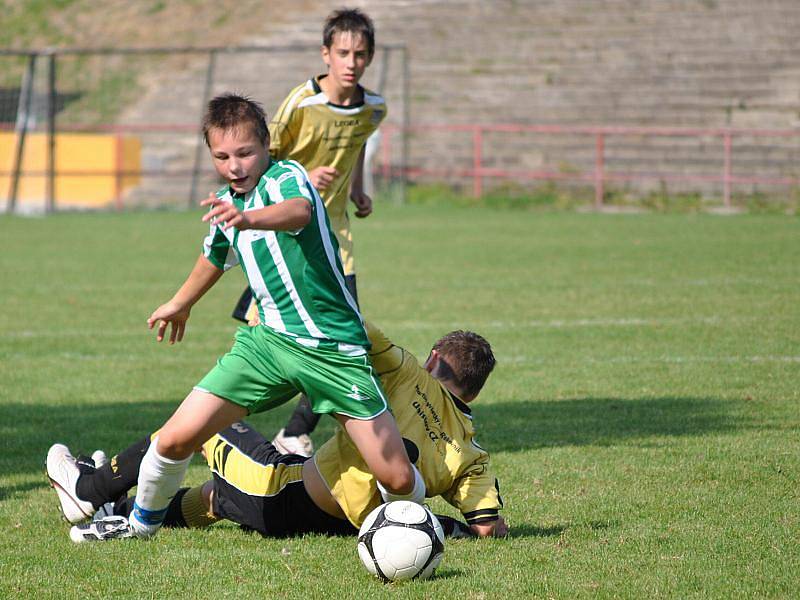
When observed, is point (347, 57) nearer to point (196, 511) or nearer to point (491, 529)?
point (196, 511)

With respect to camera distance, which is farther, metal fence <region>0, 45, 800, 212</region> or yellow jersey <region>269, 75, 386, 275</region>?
metal fence <region>0, 45, 800, 212</region>

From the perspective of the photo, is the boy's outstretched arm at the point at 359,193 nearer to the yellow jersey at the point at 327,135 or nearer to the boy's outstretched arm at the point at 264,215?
the yellow jersey at the point at 327,135

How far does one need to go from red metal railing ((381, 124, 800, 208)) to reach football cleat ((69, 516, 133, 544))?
64.1 feet

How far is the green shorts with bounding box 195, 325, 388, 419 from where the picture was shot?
13.3 feet

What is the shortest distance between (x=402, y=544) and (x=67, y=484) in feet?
5.15

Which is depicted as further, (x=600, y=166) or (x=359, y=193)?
(x=600, y=166)

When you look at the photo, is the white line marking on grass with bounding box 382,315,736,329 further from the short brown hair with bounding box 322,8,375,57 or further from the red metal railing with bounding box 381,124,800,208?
the red metal railing with bounding box 381,124,800,208

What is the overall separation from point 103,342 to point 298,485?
5291mm

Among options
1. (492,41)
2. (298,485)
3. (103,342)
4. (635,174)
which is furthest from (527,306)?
(492,41)

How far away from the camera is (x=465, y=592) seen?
3.72 meters

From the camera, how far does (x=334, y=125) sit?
625cm

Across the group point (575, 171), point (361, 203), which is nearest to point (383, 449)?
point (361, 203)

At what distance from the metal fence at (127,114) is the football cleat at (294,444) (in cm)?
1634

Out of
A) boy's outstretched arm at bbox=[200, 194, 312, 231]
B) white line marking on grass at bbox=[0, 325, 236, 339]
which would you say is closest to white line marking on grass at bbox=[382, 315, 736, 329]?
white line marking on grass at bbox=[0, 325, 236, 339]
